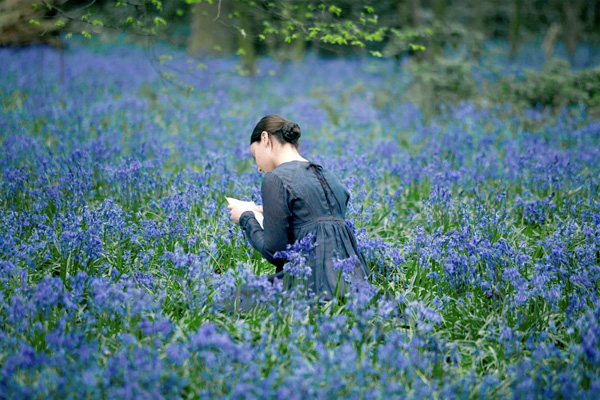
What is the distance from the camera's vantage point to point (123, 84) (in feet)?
38.9

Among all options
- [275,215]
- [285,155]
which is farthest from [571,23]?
[275,215]

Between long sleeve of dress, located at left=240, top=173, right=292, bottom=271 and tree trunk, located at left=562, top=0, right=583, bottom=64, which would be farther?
tree trunk, located at left=562, top=0, right=583, bottom=64

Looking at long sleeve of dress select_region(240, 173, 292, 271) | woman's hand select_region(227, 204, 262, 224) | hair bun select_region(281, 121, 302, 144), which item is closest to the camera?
long sleeve of dress select_region(240, 173, 292, 271)

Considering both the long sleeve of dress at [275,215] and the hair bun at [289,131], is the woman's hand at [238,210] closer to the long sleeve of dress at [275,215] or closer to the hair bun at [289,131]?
the long sleeve of dress at [275,215]

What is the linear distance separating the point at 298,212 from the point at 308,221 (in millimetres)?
95

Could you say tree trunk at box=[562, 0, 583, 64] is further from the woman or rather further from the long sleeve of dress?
the long sleeve of dress

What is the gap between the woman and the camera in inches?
134

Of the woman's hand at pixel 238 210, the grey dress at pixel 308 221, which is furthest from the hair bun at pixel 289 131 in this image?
the woman's hand at pixel 238 210

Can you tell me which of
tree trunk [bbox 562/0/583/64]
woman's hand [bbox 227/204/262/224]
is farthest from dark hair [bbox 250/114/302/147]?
tree trunk [bbox 562/0/583/64]

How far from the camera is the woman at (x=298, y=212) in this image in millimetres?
3415

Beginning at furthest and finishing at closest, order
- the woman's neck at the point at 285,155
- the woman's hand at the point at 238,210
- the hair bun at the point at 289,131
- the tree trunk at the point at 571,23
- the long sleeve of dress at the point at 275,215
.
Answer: the tree trunk at the point at 571,23, the woman's hand at the point at 238,210, the woman's neck at the point at 285,155, the hair bun at the point at 289,131, the long sleeve of dress at the point at 275,215

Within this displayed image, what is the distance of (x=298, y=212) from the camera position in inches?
138

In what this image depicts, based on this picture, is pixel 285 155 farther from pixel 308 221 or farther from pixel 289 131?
pixel 308 221

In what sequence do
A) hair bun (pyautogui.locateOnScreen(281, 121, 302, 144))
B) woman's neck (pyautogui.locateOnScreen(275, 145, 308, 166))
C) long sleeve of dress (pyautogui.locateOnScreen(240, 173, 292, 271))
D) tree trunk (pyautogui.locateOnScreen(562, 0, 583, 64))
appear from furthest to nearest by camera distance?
tree trunk (pyautogui.locateOnScreen(562, 0, 583, 64)) → woman's neck (pyautogui.locateOnScreen(275, 145, 308, 166)) → hair bun (pyautogui.locateOnScreen(281, 121, 302, 144)) → long sleeve of dress (pyautogui.locateOnScreen(240, 173, 292, 271))
